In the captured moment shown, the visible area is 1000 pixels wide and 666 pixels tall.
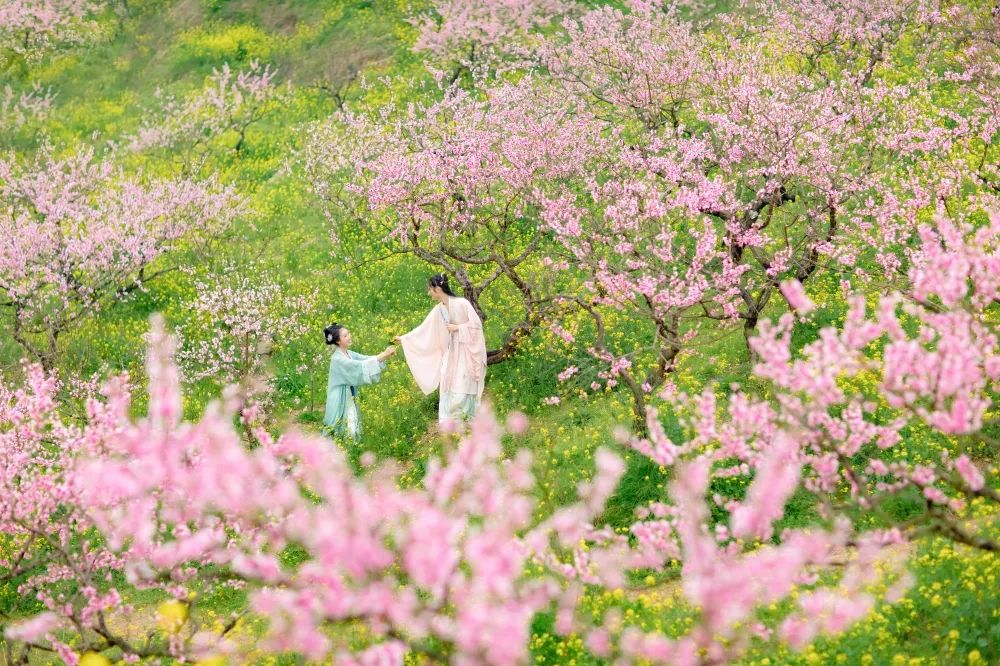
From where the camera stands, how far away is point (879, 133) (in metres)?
14.5

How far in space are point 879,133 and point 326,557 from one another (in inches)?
526

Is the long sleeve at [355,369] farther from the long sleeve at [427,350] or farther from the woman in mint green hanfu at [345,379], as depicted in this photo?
the long sleeve at [427,350]

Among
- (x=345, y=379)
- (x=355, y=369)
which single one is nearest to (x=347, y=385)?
(x=345, y=379)

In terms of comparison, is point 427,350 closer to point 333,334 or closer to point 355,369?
point 355,369

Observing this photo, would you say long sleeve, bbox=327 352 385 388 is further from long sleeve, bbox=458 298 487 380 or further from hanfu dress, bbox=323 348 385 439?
long sleeve, bbox=458 298 487 380

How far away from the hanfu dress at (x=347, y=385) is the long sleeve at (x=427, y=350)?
51cm

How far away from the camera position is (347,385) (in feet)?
47.3

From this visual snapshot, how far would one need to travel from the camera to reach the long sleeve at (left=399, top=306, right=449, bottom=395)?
46.1ft

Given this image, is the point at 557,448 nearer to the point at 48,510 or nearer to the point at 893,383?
the point at 48,510

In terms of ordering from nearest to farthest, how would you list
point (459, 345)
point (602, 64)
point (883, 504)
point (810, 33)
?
point (883, 504), point (459, 345), point (602, 64), point (810, 33)

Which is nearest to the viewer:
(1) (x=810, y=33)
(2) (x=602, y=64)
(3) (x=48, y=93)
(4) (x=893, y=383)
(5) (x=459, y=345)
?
(4) (x=893, y=383)

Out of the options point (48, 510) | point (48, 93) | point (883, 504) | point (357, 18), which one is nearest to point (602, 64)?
point (883, 504)

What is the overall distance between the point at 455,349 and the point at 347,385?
2.00 meters

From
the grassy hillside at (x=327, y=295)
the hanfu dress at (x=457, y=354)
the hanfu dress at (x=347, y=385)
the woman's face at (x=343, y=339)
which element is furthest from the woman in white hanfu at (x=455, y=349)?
the woman's face at (x=343, y=339)
